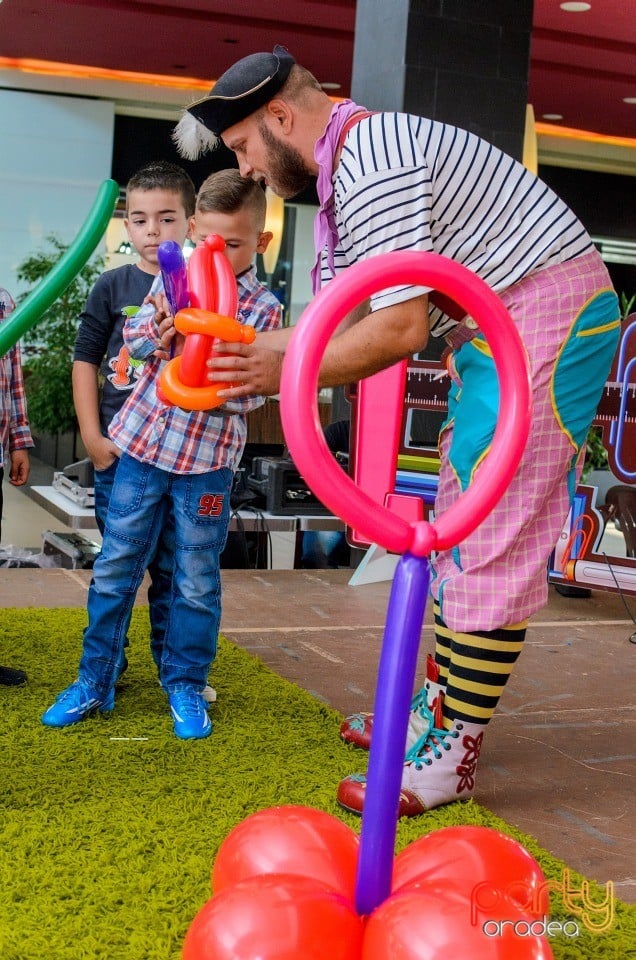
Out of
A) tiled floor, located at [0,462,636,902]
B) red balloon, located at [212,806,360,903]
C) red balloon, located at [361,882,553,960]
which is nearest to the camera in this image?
red balloon, located at [361,882,553,960]

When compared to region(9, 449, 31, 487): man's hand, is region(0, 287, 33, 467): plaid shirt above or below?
above

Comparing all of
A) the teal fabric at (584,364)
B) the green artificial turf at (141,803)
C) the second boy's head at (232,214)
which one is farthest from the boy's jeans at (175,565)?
the teal fabric at (584,364)

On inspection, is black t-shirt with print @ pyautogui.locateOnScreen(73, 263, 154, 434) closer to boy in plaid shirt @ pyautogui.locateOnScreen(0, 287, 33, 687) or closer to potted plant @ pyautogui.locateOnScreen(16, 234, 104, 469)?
boy in plaid shirt @ pyautogui.locateOnScreen(0, 287, 33, 687)

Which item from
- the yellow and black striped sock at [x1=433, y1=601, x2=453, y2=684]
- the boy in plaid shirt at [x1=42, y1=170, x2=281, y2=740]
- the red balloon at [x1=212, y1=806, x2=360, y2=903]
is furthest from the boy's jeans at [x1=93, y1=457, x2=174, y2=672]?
the red balloon at [x1=212, y1=806, x2=360, y2=903]

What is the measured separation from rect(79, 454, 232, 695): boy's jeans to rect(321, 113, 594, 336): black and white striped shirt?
22.0 inches

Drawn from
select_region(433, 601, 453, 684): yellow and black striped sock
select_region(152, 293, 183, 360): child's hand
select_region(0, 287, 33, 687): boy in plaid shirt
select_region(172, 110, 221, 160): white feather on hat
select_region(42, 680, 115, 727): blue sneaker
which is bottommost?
select_region(42, 680, 115, 727): blue sneaker

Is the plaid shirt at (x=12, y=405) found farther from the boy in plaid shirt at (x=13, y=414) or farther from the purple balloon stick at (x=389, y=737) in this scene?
the purple balloon stick at (x=389, y=737)

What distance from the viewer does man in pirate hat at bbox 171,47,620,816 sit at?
154cm

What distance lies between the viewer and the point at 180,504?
6.54ft

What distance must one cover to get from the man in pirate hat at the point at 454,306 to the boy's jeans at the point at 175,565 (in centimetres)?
46

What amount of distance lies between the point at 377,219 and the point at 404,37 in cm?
252

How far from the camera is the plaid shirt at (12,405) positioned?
241 centimetres

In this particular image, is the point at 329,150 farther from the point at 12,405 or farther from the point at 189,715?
the point at 12,405

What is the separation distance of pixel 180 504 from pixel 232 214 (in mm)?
534
